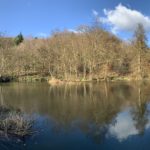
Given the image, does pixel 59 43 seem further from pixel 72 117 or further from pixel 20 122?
pixel 20 122

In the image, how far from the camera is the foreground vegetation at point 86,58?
5481cm

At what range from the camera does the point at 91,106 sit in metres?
24.0

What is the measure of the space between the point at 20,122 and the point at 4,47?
50.3 metres

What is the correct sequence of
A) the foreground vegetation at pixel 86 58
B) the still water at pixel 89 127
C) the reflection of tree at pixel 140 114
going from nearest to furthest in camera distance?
the still water at pixel 89 127
the reflection of tree at pixel 140 114
the foreground vegetation at pixel 86 58

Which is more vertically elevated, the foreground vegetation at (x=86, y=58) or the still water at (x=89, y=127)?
the foreground vegetation at (x=86, y=58)

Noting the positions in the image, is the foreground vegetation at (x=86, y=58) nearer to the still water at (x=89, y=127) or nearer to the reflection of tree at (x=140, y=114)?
Result: the reflection of tree at (x=140, y=114)

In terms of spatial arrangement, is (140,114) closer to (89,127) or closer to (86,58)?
(89,127)

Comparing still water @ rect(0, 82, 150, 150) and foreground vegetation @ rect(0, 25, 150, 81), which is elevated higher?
foreground vegetation @ rect(0, 25, 150, 81)

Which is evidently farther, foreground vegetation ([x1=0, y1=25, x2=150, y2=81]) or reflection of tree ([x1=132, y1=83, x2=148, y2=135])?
foreground vegetation ([x1=0, y1=25, x2=150, y2=81])

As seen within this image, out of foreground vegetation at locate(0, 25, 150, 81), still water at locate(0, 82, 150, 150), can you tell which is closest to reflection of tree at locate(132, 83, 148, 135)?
still water at locate(0, 82, 150, 150)

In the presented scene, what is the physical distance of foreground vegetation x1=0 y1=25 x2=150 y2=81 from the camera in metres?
54.8

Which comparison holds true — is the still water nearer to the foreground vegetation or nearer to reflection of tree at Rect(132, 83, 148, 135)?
reflection of tree at Rect(132, 83, 148, 135)

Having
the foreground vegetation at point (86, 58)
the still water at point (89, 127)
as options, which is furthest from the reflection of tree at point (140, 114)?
the foreground vegetation at point (86, 58)

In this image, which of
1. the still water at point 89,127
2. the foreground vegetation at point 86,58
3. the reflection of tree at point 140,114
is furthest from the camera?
the foreground vegetation at point 86,58
